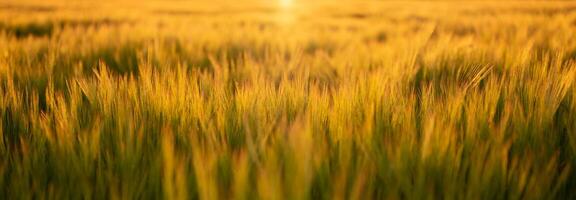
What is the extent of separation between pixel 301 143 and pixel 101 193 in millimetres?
235

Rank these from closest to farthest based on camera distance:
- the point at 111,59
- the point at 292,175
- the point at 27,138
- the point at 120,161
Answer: the point at 292,175 < the point at 120,161 < the point at 27,138 < the point at 111,59

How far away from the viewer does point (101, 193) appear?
53 centimetres

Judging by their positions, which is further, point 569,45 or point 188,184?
point 569,45

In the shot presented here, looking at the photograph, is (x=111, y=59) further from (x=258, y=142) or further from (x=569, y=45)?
(x=569, y=45)

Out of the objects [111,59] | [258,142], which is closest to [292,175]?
[258,142]

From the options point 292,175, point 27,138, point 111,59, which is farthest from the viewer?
point 111,59

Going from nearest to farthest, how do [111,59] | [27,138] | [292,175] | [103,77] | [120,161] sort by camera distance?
[292,175] < [120,161] < [27,138] < [103,77] < [111,59]

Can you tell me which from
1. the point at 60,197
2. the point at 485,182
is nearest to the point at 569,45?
the point at 485,182

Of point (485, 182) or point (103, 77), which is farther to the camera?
point (103, 77)

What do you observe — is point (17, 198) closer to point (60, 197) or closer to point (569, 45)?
point (60, 197)

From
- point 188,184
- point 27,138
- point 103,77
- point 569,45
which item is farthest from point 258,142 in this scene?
point 569,45

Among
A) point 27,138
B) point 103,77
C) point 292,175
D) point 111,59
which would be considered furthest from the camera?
point 111,59

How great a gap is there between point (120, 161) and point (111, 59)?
1.48 m

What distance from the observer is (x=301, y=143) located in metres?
0.50
